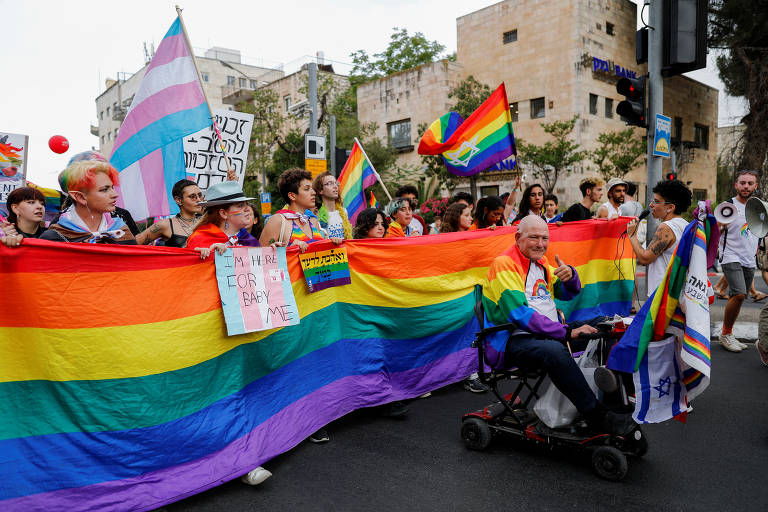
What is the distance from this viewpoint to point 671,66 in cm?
672

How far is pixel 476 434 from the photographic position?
3.70 metres

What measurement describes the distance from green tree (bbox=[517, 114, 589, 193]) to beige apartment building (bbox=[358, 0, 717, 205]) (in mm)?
644

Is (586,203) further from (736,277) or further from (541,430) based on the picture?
(541,430)

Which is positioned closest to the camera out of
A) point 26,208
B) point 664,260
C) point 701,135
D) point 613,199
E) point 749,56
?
point 26,208

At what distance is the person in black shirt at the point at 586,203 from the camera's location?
662 centimetres

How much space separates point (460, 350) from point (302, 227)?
73.8 inches

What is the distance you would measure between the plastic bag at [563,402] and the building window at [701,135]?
1441 inches

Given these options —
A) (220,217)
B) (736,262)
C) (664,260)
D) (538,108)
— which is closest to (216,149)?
(220,217)

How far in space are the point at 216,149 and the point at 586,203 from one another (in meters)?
4.62

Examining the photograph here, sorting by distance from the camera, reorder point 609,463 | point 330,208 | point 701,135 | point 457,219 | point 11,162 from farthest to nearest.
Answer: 1. point 701,135
2. point 11,162
3. point 330,208
4. point 457,219
5. point 609,463

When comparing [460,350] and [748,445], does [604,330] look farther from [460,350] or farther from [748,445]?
[460,350]

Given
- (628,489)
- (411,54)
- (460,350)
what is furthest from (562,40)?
(628,489)

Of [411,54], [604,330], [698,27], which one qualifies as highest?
[411,54]

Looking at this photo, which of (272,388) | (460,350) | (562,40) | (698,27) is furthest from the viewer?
(562,40)
